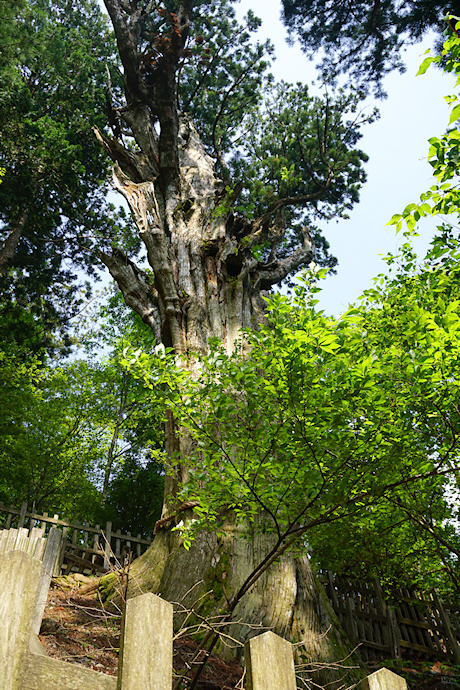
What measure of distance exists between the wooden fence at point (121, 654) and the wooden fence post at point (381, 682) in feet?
0.83

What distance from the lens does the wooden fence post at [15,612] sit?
1.09 metres

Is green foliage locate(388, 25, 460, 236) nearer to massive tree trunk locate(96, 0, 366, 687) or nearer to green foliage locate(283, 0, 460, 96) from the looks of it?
massive tree trunk locate(96, 0, 366, 687)

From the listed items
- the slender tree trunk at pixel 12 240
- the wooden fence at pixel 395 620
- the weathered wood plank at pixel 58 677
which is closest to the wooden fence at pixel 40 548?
the weathered wood plank at pixel 58 677

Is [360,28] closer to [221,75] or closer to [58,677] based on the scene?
[221,75]

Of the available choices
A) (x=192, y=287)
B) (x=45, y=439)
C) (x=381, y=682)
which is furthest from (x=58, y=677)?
(x=45, y=439)

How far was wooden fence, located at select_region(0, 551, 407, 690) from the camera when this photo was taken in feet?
3.65

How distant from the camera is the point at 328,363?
2705 millimetres

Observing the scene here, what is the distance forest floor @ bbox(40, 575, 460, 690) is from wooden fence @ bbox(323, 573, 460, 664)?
116cm

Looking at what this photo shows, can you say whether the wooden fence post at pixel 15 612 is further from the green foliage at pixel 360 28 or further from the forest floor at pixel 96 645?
the green foliage at pixel 360 28

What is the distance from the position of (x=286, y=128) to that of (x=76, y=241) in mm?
7594

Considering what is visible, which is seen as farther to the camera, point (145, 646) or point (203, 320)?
point (203, 320)

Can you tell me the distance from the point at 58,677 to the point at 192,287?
6934mm

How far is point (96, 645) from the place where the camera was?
4.03 m

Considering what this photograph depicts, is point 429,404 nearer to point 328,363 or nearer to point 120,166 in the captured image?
point 328,363
